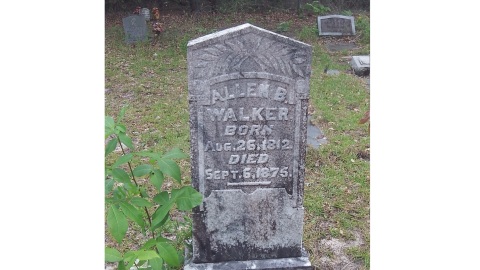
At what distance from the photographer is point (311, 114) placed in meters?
6.02

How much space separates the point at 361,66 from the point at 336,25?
10.8 ft

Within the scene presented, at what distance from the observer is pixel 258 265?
292cm

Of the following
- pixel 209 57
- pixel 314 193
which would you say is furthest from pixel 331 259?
pixel 209 57

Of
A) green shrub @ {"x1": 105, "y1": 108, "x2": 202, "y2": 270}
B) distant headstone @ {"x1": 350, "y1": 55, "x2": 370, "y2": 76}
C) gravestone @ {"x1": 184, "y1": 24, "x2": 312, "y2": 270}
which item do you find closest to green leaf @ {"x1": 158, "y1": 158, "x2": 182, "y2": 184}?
green shrub @ {"x1": 105, "y1": 108, "x2": 202, "y2": 270}

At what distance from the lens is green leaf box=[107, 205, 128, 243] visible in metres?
2.10

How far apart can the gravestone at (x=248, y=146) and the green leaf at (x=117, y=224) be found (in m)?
0.66

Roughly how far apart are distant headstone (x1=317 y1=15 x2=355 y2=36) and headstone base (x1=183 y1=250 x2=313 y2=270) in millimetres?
8502

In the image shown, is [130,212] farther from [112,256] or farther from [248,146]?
[248,146]

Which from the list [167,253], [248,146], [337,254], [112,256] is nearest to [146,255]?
[112,256]

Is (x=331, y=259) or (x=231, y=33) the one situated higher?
(x=231, y=33)

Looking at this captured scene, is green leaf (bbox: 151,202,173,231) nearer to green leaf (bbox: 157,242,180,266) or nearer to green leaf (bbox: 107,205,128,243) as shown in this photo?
green leaf (bbox: 157,242,180,266)

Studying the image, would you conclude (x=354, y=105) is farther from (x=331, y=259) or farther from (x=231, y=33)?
(x=231, y=33)

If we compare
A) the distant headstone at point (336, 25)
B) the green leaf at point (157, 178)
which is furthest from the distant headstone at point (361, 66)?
the green leaf at point (157, 178)

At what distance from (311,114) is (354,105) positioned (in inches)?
29.3
